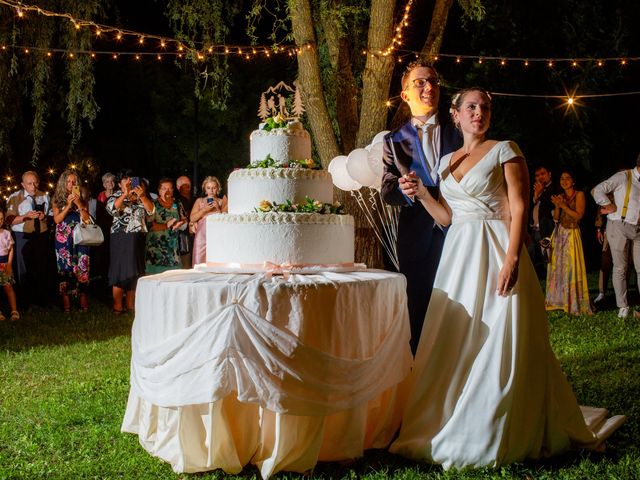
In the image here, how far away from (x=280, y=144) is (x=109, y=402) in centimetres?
253

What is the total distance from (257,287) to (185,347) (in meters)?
0.53

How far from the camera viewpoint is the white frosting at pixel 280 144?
5.06 metres

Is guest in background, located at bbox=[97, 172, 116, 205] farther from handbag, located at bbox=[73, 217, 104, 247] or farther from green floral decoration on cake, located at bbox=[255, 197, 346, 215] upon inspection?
green floral decoration on cake, located at bbox=[255, 197, 346, 215]

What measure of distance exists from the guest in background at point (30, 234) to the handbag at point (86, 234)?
87cm

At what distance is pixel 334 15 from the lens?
9812mm

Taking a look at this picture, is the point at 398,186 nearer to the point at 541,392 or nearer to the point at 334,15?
the point at 541,392

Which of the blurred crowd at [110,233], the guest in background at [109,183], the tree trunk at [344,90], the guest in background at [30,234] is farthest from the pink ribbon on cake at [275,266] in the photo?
the guest in background at [30,234]

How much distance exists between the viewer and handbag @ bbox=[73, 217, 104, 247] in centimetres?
1051

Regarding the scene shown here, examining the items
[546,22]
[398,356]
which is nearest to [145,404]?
[398,356]

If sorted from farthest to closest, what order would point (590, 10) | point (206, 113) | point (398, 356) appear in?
point (206, 113), point (590, 10), point (398, 356)

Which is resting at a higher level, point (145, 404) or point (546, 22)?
point (546, 22)

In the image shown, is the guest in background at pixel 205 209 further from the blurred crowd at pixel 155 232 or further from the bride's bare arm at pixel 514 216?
the bride's bare arm at pixel 514 216

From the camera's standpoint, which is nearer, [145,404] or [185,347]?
[185,347]

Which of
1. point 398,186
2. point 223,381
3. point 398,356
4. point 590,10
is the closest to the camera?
point 223,381
